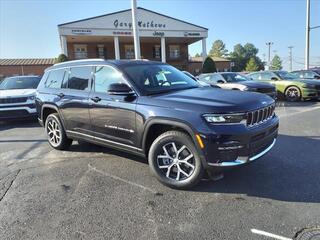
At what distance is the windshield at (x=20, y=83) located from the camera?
11.2m

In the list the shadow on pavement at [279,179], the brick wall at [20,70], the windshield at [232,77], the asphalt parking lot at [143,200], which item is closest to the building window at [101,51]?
the brick wall at [20,70]

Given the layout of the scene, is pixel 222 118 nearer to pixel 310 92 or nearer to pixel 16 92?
pixel 16 92

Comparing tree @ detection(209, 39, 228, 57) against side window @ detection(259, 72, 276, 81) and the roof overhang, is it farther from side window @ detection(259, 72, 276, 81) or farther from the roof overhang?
side window @ detection(259, 72, 276, 81)

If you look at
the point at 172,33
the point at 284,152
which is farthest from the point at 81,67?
the point at 172,33

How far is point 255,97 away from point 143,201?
2087 millimetres

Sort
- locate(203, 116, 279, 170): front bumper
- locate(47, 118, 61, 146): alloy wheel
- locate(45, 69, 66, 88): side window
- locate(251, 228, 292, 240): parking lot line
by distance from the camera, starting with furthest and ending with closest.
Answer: locate(47, 118, 61, 146): alloy wheel
locate(45, 69, 66, 88): side window
locate(203, 116, 279, 170): front bumper
locate(251, 228, 292, 240): parking lot line

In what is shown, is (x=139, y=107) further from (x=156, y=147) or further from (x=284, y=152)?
(x=284, y=152)

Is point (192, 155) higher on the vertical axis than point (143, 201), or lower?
higher

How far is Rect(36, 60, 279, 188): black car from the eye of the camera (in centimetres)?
391

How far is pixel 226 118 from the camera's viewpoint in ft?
12.7

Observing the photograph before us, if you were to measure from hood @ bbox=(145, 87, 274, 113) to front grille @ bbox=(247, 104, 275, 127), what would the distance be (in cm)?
6

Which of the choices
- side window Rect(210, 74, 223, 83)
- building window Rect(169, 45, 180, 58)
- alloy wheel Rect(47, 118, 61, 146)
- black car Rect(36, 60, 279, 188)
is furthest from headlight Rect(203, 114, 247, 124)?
building window Rect(169, 45, 180, 58)

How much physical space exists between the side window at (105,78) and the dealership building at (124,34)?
1056 inches

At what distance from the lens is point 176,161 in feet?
14.3
